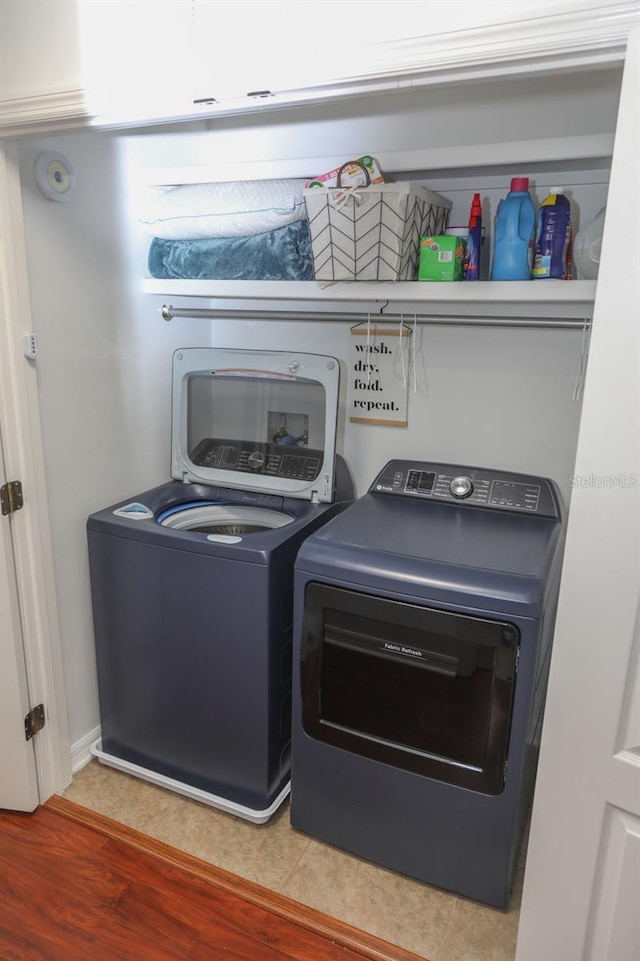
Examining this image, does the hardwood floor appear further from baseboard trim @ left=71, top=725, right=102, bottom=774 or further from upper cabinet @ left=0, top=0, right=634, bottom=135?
upper cabinet @ left=0, top=0, right=634, bottom=135

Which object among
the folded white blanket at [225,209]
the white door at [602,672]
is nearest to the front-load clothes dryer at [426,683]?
the white door at [602,672]

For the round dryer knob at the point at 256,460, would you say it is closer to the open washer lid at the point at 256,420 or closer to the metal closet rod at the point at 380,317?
the open washer lid at the point at 256,420

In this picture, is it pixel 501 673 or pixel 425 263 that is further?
pixel 425 263

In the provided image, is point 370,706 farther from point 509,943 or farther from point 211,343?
point 211,343

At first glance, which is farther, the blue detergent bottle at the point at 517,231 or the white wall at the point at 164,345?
the white wall at the point at 164,345

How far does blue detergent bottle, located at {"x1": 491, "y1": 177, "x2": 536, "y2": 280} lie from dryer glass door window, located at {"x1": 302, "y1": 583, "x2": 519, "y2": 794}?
2.74 feet

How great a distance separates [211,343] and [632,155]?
168 centimetres

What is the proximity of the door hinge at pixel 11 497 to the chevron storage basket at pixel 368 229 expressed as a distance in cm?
96

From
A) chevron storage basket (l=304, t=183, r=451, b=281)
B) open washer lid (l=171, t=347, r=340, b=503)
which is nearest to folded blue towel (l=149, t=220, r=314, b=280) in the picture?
chevron storage basket (l=304, t=183, r=451, b=281)

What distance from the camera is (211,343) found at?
7.87 feet

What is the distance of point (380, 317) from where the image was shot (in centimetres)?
202

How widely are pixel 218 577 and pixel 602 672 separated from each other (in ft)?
3.23

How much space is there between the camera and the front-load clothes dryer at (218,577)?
1.76 meters

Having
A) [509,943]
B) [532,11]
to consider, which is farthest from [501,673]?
[532,11]
